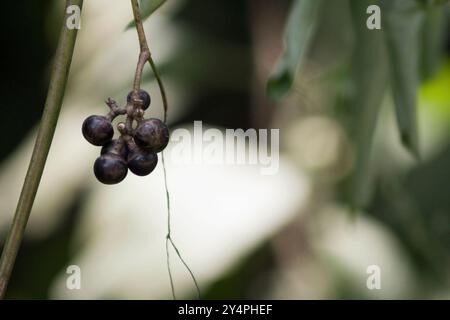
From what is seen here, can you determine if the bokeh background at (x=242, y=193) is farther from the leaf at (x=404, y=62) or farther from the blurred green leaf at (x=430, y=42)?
the leaf at (x=404, y=62)

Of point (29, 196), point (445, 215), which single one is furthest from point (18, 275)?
point (29, 196)

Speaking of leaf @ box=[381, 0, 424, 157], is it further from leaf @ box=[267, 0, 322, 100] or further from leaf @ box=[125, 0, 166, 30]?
leaf @ box=[125, 0, 166, 30]

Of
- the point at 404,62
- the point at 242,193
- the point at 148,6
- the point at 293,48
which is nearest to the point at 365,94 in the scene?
the point at 404,62

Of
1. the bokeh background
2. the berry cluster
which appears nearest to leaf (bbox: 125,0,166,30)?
the berry cluster

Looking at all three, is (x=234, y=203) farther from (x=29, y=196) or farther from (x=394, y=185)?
(x=29, y=196)

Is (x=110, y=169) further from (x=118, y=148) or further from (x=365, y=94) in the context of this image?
(x=365, y=94)

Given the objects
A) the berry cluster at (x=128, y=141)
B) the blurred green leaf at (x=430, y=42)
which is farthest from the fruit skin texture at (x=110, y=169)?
the blurred green leaf at (x=430, y=42)

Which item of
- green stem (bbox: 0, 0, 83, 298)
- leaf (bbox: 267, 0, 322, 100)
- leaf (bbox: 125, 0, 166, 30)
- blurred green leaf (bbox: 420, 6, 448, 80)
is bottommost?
green stem (bbox: 0, 0, 83, 298)
